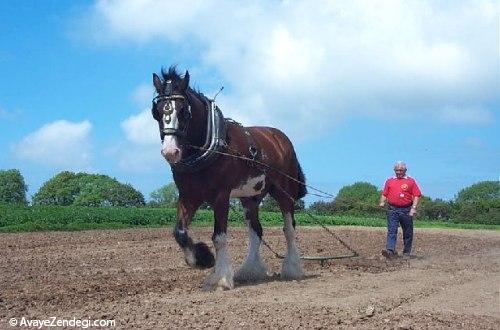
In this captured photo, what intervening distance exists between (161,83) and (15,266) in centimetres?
480

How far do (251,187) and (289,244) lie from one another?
1295 mm

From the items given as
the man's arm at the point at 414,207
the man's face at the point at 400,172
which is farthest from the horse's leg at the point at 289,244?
the man's face at the point at 400,172

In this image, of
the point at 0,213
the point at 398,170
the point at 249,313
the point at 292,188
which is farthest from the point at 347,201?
the point at 0,213

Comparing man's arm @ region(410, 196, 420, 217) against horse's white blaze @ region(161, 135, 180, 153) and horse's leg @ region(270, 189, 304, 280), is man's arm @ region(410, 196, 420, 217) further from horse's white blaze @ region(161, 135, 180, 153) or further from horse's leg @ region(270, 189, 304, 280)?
horse's white blaze @ region(161, 135, 180, 153)

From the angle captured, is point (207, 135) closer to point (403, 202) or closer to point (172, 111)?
point (172, 111)

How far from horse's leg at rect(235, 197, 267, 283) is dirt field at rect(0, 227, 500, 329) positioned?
0.98ft

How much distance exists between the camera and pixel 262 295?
7.01 meters

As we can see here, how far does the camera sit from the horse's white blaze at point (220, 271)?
741 cm

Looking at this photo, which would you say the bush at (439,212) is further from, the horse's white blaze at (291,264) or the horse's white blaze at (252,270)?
the horse's white blaze at (252,270)

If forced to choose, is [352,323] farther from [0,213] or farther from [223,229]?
[0,213]

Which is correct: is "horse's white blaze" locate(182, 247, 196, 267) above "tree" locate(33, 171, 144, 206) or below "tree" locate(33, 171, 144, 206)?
below

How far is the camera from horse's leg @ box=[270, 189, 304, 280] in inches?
348

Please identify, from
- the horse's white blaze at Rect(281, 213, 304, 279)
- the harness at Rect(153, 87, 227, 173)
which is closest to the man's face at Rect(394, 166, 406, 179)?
the horse's white blaze at Rect(281, 213, 304, 279)

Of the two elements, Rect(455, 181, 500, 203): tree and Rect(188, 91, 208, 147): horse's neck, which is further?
Rect(455, 181, 500, 203): tree
